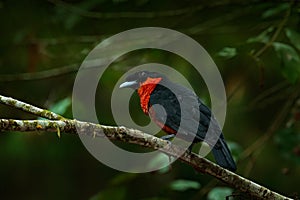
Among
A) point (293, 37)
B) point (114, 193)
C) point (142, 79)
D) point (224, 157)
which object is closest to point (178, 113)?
point (224, 157)

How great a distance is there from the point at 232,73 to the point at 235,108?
2.25ft

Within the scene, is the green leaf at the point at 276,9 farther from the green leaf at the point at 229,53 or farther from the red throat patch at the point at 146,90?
the red throat patch at the point at 146,90

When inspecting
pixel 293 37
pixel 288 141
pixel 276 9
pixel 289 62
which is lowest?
pixel 288 141

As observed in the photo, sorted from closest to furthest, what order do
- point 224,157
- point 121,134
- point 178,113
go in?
point 121,134 < point 224,157 < point 178,113

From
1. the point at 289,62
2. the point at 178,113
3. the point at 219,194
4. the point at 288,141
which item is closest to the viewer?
the point at 178,113

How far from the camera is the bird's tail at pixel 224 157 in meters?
3.02

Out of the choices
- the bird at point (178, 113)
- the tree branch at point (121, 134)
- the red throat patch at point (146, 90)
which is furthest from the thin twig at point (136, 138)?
the red throat patch at point (146, 90)

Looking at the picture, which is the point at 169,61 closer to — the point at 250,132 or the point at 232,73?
the point at 232,73

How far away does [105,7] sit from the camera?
16.4 ft

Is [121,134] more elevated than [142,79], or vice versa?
[142,79]

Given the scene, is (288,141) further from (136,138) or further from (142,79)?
(136,138)

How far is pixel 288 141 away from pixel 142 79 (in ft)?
4.68

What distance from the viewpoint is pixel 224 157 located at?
3.07 m

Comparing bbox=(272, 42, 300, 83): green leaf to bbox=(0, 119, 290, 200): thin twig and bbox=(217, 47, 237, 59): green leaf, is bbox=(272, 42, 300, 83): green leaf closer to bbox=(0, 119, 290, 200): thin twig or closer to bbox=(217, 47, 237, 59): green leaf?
bbox=(217, 47, 237, 59): green leaf
